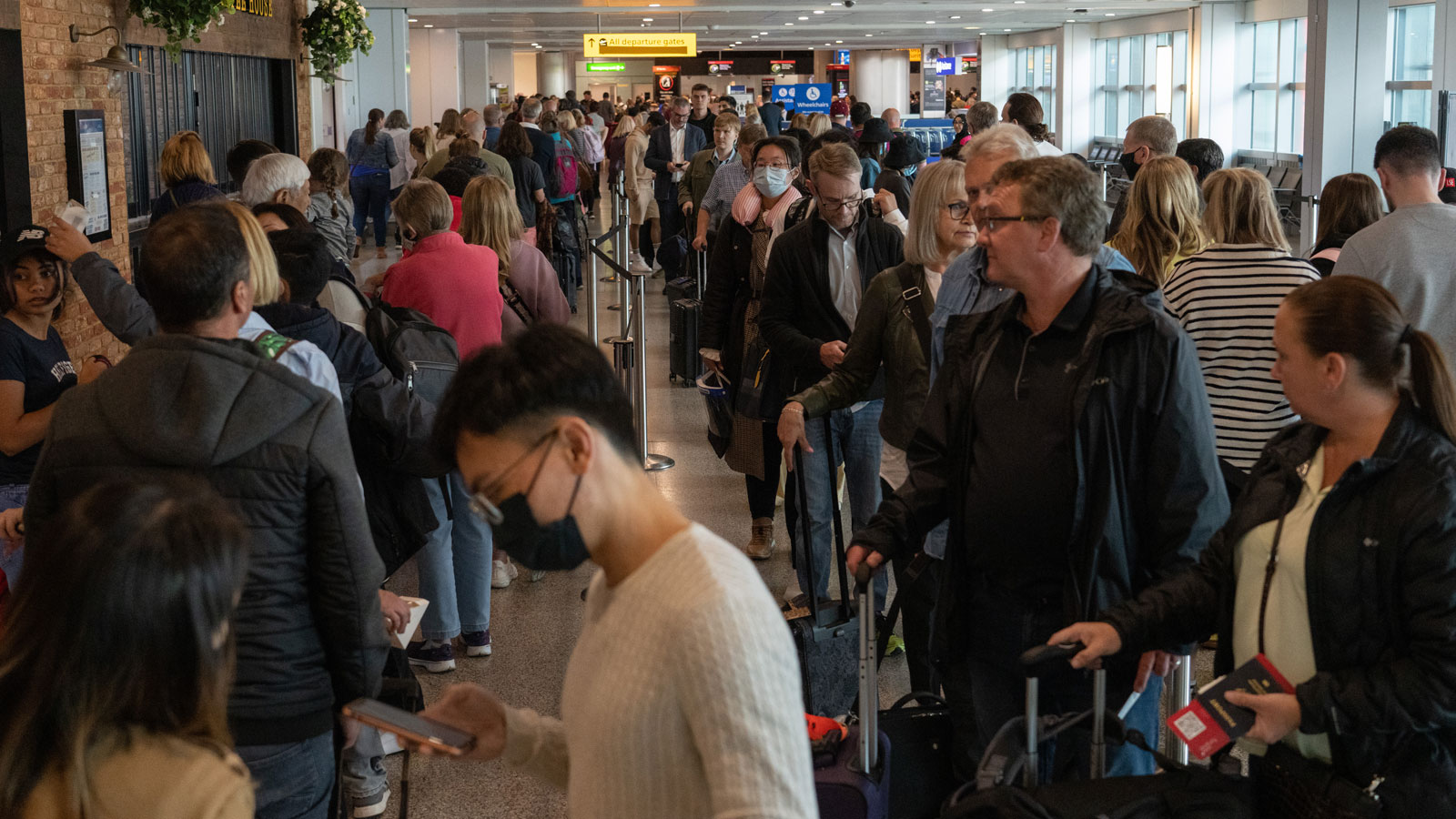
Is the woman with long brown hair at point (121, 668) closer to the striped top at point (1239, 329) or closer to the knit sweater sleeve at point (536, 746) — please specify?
the knit sweater sleeve at point (536, 746)

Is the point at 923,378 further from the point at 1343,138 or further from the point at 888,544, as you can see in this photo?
the point at 1343,138

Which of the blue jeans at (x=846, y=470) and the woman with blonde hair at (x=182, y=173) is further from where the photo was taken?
the woman with blonde hair at (x=182, y=173)

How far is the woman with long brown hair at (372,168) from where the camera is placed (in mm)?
15789

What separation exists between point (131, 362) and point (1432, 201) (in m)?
4.25

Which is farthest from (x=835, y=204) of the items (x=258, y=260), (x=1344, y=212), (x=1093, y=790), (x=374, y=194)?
(x=374, y=194)

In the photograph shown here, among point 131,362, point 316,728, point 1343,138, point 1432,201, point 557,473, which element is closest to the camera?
point 557,473

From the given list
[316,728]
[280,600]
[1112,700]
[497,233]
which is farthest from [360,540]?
[497,233]

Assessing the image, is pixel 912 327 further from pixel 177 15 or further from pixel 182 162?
pixel 177 15

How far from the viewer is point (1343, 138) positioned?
55.6ft

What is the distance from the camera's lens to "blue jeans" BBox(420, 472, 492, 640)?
14.9 feet

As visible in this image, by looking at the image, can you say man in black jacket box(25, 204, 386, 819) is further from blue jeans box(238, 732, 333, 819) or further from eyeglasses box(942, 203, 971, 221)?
Answer: eyeglasses box(942, 203, 971, 221)

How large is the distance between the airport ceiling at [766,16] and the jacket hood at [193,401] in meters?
18.5

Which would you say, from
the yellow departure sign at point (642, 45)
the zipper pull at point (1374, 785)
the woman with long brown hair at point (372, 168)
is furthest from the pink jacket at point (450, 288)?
the yellow departure sign at point (642, 45)

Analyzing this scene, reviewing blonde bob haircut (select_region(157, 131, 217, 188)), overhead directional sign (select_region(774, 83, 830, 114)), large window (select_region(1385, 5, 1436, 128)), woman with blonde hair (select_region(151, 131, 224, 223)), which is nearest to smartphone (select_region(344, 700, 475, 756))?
woman with blonde hair (select_region(151, 131, 224, 223))
